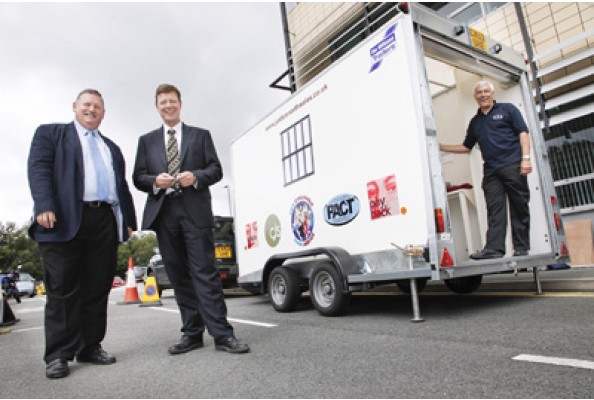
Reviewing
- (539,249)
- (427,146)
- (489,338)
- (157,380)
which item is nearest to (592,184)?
(539,249)

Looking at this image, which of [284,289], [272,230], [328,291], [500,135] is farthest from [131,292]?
[500,135]

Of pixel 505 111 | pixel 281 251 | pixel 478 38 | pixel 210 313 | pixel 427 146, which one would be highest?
pixel 478 38

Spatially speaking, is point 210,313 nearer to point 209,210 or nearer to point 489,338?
point 209,210

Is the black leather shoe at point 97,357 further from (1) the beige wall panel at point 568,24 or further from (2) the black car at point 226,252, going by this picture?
(1) the beige wall panel at point 568,24

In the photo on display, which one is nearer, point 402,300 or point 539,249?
point 539,249

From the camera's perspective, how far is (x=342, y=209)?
4789 mm

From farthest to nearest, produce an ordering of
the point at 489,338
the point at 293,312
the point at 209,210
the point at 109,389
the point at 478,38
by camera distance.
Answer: the point at 293,312 → the point at 478,38 → the point at 209,210 → the point at 489,338 → the point at 109,389

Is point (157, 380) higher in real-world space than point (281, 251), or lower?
lower

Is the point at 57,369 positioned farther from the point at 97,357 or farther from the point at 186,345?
the point at 186,345

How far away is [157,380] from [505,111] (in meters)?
4.40

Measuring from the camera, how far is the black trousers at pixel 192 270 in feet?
10.7

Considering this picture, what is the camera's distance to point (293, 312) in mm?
5445

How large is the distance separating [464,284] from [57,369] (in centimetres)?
474

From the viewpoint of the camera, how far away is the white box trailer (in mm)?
3971
